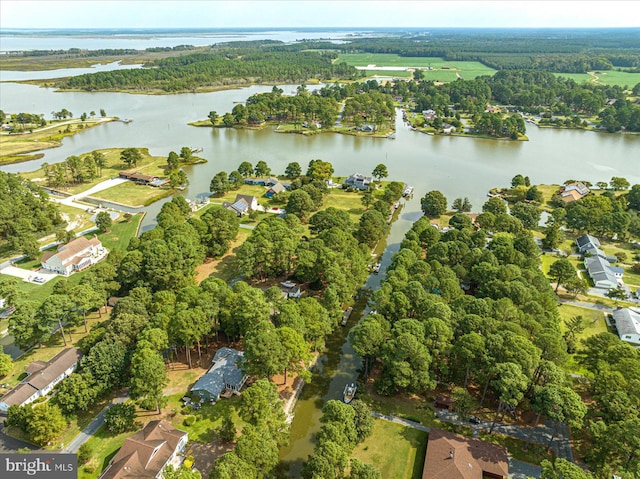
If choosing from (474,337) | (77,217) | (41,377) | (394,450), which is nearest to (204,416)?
(41,377)

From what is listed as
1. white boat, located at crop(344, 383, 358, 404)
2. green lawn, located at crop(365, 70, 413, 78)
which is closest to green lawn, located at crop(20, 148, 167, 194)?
white boat, located at crop(344, 383, 358, 404)

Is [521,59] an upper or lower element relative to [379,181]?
upper

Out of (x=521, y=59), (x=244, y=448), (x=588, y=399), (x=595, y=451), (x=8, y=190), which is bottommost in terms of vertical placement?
(x=588, y=399)

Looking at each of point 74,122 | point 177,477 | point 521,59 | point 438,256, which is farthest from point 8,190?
point 521,59

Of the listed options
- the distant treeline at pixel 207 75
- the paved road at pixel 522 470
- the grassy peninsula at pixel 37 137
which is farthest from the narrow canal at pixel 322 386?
the distant treeline at pixel 207 75

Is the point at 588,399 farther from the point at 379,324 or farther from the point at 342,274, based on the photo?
the point at 342,274

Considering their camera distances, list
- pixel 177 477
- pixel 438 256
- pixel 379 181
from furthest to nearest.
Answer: pixel 379 181 → pixel 438 256 → pixel 177 477

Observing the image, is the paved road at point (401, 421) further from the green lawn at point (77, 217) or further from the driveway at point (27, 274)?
the green lawn at point (77, 217)

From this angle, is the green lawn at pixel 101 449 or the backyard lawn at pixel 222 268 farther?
the backyard lawn at pixel 222 268
